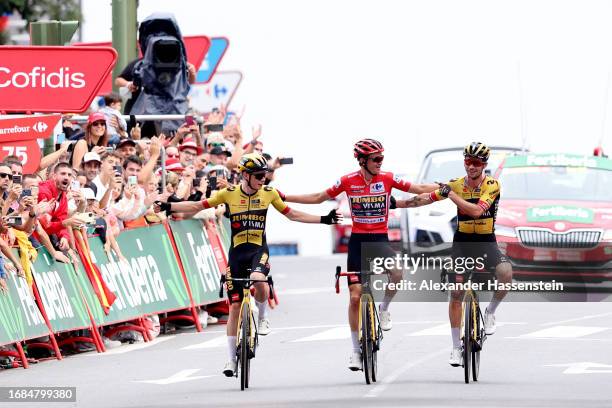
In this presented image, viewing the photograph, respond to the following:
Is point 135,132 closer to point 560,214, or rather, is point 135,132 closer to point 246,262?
point 560,214

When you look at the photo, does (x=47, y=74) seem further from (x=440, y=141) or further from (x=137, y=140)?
(x=440, y=141)

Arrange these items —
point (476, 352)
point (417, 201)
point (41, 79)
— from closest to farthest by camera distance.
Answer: point (476, 352) < point (417, 201) < point (41, 79)

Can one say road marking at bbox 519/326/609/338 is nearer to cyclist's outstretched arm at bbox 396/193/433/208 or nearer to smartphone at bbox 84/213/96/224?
cyclist's outstretched arm at bbox 396/193/433/208

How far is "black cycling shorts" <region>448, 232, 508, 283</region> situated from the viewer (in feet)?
54.7

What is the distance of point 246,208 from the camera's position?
16688 millimetres

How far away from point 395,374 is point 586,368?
5.81 ft

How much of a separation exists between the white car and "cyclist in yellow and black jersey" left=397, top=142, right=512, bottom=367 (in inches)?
361

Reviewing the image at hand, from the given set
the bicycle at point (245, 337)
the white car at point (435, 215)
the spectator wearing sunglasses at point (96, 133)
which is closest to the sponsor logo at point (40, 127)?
the spectator wearing sunglasses at point (96, 133)

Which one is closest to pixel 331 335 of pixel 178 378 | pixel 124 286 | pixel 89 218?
pixel 124 286

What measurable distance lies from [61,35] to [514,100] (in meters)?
18.2

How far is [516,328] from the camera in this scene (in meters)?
21.5

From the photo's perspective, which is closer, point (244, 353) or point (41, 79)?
point (244, 353)

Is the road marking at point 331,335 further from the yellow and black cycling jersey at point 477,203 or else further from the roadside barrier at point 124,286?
the yellow and black cycling jersey at point 477,203

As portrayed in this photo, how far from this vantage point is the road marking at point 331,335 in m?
20.7
